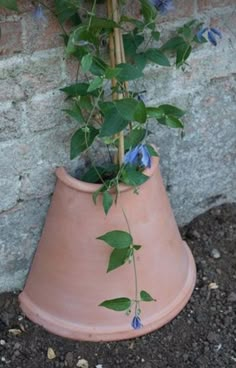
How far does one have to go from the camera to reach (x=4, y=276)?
186cm

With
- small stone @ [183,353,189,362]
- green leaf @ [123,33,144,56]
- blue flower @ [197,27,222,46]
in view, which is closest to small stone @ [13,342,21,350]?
small stone @ [183,353,189,362]

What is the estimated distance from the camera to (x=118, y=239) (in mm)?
1650

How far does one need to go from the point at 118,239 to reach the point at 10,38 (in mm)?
490

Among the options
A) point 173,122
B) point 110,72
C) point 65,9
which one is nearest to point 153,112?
point 173,122

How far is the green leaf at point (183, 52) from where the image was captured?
1.70 meters

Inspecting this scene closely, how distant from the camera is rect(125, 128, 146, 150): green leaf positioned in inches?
63.8

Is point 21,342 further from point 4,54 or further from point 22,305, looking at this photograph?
point 4,54

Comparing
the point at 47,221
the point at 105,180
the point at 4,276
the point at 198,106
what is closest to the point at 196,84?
the point at 198,106

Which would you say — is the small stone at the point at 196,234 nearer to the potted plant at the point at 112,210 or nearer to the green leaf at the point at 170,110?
the potted plant at the point at 112,210

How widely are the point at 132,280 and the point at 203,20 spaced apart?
63 cm

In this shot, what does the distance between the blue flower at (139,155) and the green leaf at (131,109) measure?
0.12 metres

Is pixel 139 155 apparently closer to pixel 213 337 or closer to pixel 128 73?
pixel 128 73

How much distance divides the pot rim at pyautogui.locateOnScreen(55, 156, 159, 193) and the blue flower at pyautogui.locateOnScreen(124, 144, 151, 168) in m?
0.05

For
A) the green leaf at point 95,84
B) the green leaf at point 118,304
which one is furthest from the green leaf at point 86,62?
the green leaf at point 118,304
